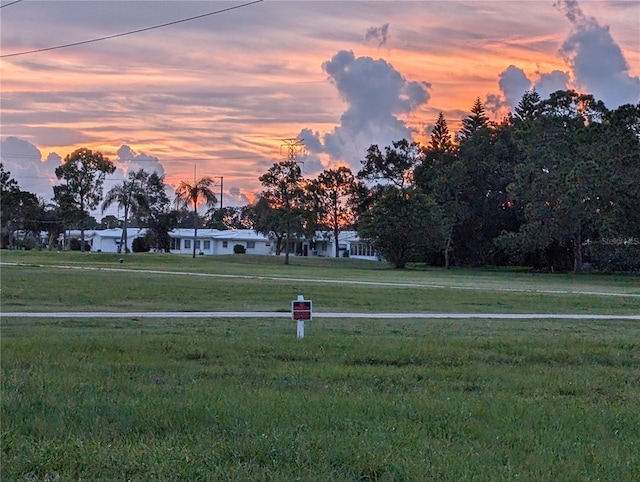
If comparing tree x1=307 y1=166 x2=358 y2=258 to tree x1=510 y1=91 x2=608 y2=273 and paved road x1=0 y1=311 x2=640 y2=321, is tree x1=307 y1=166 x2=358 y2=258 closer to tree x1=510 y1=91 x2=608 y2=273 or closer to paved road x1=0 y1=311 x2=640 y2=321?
tree x1=510 y1=91 x2=608 y2=273

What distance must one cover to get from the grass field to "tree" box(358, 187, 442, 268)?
5730cm

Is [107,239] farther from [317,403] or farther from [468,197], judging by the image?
[317,403]

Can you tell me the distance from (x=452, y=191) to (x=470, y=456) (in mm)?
74421

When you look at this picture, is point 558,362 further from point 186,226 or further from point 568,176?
point 186,226

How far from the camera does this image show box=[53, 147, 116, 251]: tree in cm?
9569

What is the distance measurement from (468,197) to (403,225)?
10.0 metres

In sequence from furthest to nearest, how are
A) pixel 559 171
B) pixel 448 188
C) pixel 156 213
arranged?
pixel 156 213 < pixel 448 188 < pixel 559 171

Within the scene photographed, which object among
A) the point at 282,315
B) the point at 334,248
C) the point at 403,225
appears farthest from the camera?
the point at 334,248

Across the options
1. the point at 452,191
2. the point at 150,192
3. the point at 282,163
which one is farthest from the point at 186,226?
the point at 452,191

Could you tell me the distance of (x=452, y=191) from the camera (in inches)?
3135

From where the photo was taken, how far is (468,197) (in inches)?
3177

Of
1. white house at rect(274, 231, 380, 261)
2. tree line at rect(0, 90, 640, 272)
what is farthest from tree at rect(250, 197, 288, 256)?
white house at rect(274, 231, 380, 261)

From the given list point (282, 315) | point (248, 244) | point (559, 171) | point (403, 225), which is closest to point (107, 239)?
point (248, 244)

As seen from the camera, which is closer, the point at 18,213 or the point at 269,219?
the point at 269,219
